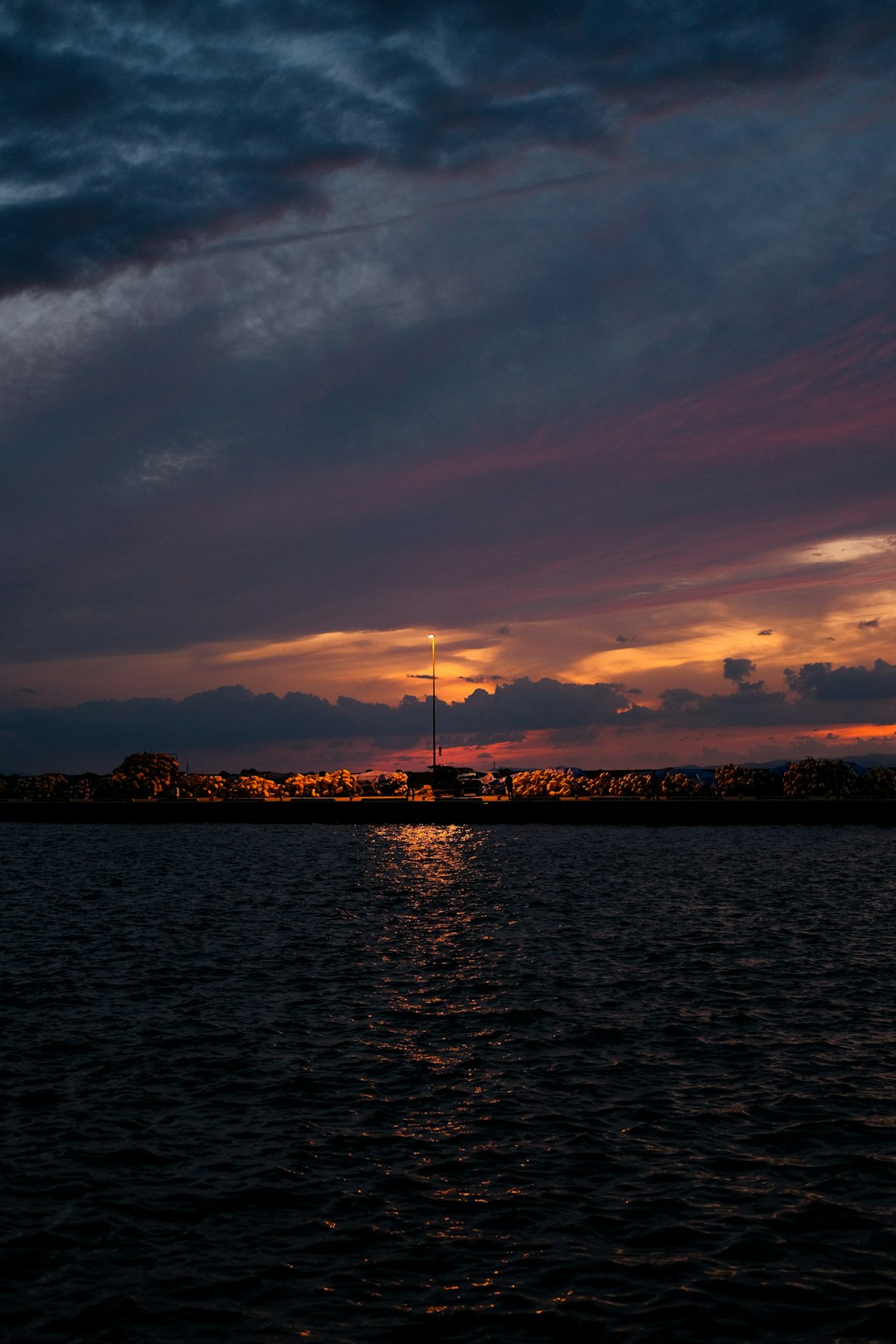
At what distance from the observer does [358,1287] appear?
40.8ft

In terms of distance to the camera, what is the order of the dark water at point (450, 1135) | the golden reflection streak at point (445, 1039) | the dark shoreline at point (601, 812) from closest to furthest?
the dark water at point (450, 1135)
the golden reflection streak at point (445, 1039)
the dark shoreline at point (601, 812)

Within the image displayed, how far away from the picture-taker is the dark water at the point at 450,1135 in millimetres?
12148

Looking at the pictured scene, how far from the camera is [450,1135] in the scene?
58.1 feet

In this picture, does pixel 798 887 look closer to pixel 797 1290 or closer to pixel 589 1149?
pixel 589 1149

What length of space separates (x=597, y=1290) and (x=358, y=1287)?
2.65 metres

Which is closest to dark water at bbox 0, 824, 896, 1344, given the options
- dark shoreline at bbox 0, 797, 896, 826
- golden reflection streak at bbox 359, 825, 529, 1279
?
golden reflection streak at bbox 359, 825, 529, 1279

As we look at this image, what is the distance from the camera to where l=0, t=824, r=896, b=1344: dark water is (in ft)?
39.9

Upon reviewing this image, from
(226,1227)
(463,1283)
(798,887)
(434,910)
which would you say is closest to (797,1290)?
(463,1283)

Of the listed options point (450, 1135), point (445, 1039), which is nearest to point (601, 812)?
point (445, 1039)

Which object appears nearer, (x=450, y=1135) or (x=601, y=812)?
(x=450, y=1135)

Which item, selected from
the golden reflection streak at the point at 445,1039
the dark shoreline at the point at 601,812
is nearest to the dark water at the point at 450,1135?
the golden reflection streak at the point at 445,1039

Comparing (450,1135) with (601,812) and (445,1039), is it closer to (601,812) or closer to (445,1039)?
(445,1039)

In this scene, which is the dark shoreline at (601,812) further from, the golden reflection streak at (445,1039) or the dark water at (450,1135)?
the dark water at (450,1135)

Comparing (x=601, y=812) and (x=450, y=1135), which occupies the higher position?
(x=450, y=1135)
